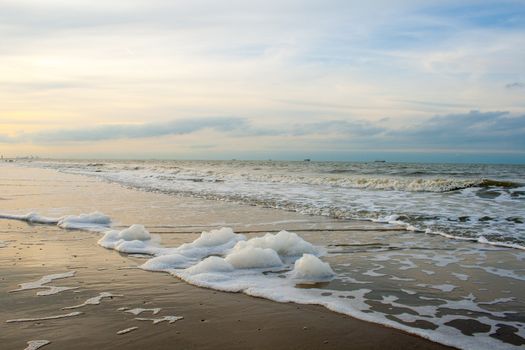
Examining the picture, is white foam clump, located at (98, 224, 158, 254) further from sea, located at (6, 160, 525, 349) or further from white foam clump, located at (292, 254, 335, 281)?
white foam clump, located at (292, 254, 335, 281)

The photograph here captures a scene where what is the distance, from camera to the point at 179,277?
6043 millimetres

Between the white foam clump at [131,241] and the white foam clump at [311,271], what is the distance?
2731 millimetres

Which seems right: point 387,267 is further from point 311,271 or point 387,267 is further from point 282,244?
point 282,244

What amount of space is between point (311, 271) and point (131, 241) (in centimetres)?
360

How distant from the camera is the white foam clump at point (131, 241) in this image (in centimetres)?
773

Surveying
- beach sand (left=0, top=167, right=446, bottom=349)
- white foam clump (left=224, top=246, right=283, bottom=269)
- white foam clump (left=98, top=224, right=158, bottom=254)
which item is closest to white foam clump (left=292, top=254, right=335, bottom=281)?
white foam clump (left=224, top=246, right=283, bottom=269)

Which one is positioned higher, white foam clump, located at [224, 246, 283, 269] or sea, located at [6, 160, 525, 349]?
white foam clump, located at [224, 246, 283, 269]

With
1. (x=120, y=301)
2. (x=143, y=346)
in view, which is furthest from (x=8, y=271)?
(x=143, y=346)

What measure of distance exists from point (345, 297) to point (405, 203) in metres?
11.4

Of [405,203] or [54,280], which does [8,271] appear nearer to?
[54,280]

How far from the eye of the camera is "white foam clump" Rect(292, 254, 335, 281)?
608cm

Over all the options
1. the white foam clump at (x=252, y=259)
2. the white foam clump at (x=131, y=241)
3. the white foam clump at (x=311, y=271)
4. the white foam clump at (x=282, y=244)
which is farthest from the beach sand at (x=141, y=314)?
the white foam clump at (x=282, y=244)

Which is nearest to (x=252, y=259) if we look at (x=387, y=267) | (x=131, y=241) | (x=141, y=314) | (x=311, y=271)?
(x=311, y=271)

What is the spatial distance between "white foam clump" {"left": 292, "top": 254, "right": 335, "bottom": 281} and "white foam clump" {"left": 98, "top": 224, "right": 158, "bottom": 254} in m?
2.73
